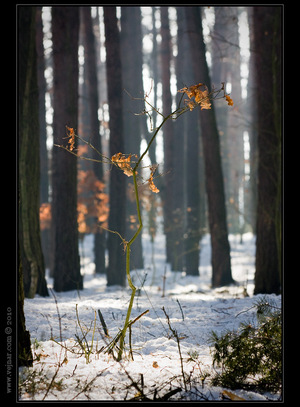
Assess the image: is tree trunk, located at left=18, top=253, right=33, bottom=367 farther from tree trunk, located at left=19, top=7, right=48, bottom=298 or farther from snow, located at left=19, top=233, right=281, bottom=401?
tree trunk, located at left=19, top=7, right=48, bottom=298

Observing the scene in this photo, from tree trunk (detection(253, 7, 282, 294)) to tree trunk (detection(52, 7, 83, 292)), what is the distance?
13.1 ft

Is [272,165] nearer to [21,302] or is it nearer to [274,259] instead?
[274,259]

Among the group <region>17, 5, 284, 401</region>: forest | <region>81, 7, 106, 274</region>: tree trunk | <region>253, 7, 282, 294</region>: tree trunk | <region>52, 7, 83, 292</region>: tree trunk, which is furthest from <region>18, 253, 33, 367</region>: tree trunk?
<region>81, 7, 106, 274</region>: tree trunk

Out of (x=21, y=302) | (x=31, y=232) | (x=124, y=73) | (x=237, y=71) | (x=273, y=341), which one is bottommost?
(x=273, y=341)

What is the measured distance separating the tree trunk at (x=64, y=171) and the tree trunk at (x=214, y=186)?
130 inches

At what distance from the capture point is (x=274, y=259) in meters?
7.67

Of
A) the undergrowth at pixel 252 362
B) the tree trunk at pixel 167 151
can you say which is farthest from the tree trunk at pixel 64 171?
the tree trunk at pixel 167 151

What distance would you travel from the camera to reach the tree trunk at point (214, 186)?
11.1 meters

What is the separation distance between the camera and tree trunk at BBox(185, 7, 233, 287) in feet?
36.5

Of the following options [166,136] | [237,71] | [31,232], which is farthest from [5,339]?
[237,71]

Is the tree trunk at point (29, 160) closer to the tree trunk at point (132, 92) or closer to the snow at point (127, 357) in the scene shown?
the snow at point (127, 357)

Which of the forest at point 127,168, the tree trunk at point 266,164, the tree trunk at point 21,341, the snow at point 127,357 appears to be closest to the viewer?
the snow at point 127,357
